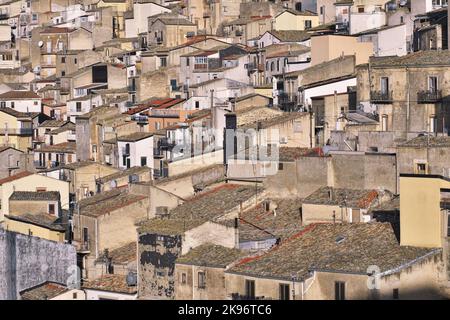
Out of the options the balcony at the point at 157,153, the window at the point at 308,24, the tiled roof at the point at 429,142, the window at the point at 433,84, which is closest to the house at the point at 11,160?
the balcony at the point at 157,153

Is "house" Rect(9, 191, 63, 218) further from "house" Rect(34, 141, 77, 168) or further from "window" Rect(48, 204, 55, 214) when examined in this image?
"house" Rect(34, 141, 77, 168)

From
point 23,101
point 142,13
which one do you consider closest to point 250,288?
point 23,101

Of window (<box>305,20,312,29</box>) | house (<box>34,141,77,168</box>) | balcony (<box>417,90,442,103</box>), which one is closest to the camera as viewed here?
balcony (<box>417,90,442,103</box>)

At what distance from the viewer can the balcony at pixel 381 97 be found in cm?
3912

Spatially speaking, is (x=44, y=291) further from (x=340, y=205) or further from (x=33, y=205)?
(x=33, y=205)

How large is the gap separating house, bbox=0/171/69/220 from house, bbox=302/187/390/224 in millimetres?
12224

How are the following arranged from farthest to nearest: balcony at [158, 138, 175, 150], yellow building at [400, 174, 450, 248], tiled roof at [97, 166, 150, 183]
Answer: balcony at [158, 138, 175, 150], tiled roof at [97, 166, 150, 183], yellow building at [400, 174, 450, 248]

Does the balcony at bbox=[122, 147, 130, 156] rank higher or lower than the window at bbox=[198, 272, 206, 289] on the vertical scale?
higher

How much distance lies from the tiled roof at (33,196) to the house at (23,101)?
1898cm

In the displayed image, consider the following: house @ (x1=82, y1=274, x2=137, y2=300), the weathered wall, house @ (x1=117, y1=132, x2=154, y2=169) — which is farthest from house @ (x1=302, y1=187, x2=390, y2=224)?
house @ (x1=117, y1=132, x2=154, y2=169)

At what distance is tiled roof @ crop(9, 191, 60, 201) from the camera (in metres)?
41.7
